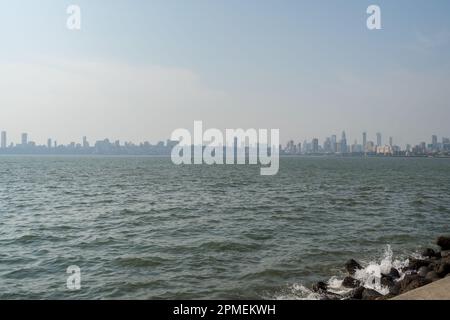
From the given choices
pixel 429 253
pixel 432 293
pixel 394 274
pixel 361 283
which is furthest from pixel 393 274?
pixel 432 293

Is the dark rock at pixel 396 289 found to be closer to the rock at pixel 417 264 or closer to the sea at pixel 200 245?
the sea at pixel 200 245

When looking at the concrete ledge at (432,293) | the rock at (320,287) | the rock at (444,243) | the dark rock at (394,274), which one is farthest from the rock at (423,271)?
the rock at (444,243)

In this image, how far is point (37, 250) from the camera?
61.3 ft

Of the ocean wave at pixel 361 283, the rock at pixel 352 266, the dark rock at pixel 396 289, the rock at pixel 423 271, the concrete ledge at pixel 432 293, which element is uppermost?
the concrete ledge at pixel 432 293

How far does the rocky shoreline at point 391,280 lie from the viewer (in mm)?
12268

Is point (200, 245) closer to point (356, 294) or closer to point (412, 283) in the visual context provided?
point (356, 294)

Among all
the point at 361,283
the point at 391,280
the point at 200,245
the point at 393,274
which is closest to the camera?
the point at 361,283

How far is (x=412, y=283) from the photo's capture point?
12336mm

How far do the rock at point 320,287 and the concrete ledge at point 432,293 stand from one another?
3.31m

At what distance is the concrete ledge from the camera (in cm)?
960

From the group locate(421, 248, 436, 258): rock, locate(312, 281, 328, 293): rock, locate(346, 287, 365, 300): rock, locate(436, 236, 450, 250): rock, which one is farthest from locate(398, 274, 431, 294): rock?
locate(436, 236, 450, 250): rock

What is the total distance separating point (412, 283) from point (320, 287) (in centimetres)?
266
